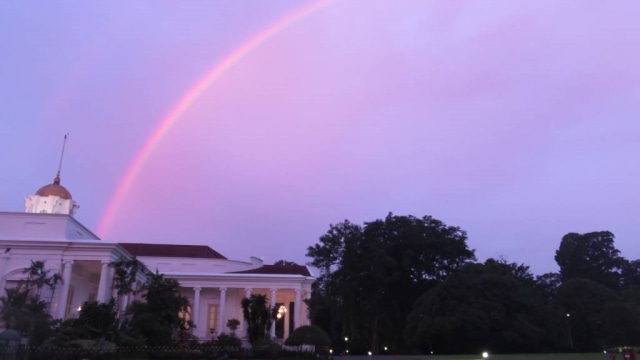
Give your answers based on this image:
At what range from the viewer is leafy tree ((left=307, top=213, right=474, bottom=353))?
2106 inches

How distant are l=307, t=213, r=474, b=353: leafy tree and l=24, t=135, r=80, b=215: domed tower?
2510 centimetres

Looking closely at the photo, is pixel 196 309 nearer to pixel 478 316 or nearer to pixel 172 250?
pixel 172 250

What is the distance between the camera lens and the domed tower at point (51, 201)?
49594 millimetres

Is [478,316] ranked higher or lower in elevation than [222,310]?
lower

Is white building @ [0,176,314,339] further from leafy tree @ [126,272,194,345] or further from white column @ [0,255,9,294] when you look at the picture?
leafy tree @ [126,272,194,345]

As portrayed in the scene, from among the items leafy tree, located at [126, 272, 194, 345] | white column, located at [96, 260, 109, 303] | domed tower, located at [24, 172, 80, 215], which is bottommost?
leafy tree, located at [126, 272, 194, 345]

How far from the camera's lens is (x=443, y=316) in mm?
47469

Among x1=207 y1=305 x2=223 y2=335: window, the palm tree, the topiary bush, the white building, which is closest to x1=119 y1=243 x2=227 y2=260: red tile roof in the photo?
the white building

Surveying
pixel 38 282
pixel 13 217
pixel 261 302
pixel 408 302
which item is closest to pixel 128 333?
pixel 38 282

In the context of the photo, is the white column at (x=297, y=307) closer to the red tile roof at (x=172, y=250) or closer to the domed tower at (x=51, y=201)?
the red tile roof at (x=172, y=250)

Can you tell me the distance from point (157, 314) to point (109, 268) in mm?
7538

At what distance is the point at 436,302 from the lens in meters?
48.0

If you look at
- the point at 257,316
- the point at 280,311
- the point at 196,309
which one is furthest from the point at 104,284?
the point at 280,311

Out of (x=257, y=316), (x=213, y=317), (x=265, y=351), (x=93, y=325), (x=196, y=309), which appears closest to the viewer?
(x=93, y=325)
